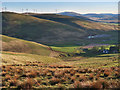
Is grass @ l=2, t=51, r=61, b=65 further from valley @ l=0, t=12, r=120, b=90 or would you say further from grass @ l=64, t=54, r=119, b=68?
grass @ l=64, t=54, r=119, b=68

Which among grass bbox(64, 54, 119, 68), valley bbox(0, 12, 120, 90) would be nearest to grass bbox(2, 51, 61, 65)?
valley bbox(0, 12, 120, 90)

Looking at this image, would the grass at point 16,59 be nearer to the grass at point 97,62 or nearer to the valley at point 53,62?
the valley at point 53,62

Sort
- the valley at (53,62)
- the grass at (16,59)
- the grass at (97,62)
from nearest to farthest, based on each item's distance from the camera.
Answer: the valley at (53,62), the grass at (97,62), the grass at (16,59)

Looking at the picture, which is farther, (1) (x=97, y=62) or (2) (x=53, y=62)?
(2) (x=53, y=62)

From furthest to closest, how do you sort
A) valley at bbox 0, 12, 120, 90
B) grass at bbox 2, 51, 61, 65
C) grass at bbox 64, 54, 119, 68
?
grass at bbox 2, 51, 61, 65, grass at bbox 64, 54, 119, 68, valley at bbox 0, 12, 120, 90

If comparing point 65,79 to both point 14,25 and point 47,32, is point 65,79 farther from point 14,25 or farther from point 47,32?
point 14,25

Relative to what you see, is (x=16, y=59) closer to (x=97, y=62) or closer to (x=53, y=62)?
(x=53, y=62)

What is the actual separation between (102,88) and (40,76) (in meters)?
8.16

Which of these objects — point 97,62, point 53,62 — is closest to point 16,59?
point 53,62

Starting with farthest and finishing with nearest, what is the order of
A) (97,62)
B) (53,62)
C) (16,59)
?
(53,62), (16,59), (97,62)

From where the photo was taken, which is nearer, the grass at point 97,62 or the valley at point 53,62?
the valley at point 53,62

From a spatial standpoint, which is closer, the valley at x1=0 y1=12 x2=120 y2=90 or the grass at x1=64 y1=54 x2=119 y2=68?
the valley at x1=0 y1=12 x2=120 y2=90

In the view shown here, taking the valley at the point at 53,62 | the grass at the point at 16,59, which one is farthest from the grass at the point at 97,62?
the grass at the point at 16,59

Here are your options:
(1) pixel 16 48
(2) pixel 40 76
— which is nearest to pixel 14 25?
(1) pixel 16 48
